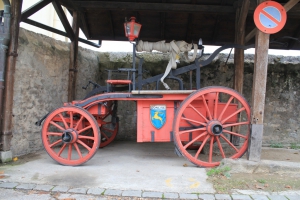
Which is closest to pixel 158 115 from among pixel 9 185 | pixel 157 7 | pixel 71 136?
pixel 71 136

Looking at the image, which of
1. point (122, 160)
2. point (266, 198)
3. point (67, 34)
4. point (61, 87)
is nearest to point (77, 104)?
point (122, 160)

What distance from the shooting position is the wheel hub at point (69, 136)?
13.9 ft

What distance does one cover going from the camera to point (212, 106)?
447cm

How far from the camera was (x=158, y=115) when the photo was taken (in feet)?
14.4

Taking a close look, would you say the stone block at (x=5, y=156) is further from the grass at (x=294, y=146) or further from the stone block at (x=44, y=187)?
the grass at (x=294, y=146)

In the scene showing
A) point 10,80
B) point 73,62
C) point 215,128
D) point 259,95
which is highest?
point 73,62

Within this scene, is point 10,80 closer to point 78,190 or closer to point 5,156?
point 5,156

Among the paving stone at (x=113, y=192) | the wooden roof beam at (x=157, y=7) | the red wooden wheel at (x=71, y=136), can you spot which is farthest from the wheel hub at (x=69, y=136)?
the wooden roof beam at (x=157, y=7)

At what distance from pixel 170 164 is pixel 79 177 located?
4.86ft

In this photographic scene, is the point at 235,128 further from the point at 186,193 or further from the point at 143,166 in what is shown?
the point at 186,193

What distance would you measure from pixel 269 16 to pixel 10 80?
4075 mm

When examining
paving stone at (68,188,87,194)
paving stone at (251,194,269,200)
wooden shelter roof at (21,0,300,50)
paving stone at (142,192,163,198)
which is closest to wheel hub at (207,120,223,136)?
paving stone at (251,194,269,200)

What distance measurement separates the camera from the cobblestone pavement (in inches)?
116

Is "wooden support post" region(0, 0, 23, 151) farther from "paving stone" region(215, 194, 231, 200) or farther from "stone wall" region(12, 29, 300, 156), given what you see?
"paving stone" region(215, 194, 231, 200)
